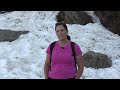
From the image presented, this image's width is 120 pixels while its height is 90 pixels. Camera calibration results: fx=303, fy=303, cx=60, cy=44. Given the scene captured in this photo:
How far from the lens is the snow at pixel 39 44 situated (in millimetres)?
7524

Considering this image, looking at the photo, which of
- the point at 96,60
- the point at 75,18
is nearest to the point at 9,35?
the point at 75,18

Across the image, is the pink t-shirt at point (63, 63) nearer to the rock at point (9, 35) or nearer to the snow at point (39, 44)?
the snow at point (39, 44)

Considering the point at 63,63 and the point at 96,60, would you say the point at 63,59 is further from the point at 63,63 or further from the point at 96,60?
the point at 96,60

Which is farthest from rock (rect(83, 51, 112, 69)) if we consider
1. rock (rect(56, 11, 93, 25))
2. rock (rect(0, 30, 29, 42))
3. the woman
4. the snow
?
the woman

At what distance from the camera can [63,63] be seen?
367cm

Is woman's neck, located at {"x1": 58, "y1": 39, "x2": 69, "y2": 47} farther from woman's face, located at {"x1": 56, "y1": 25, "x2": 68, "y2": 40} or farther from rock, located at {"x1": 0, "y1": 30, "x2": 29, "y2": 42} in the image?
rock, located at {"x1": 0, "y1": 30, "x2": 29, "y2": 42}

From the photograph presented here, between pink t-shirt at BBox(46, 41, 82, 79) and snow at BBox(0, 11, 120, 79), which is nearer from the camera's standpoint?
pink t-shirt at BBox(46, 41, 82, 79)

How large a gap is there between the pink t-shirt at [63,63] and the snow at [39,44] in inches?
139

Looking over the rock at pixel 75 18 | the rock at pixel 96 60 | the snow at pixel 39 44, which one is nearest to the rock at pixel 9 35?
the snow at pixel 39 44

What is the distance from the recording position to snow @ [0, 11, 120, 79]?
7.52 meters

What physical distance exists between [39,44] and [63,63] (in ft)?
18.7

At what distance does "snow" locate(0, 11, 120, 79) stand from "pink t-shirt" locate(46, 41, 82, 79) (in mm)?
3527

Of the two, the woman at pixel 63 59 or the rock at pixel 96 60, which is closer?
the woman at pixel 63 59
